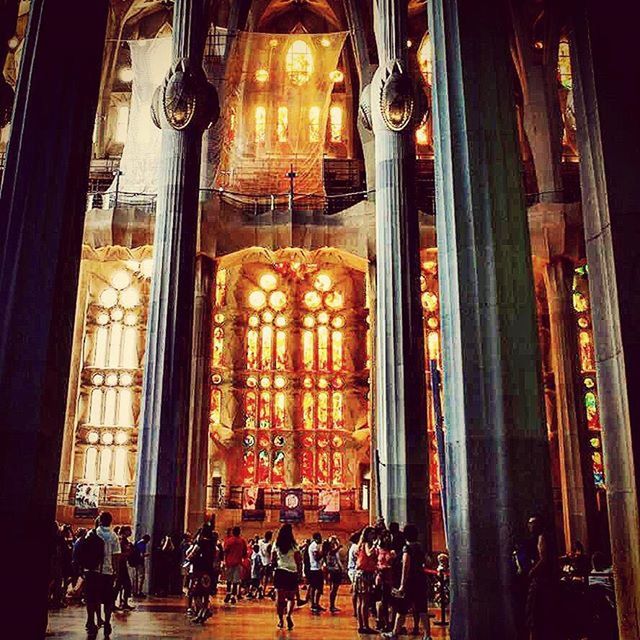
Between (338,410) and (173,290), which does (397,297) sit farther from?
(338,410)

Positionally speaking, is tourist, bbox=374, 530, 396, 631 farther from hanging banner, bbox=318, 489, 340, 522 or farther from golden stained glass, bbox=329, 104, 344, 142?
golden stained glass, bbox=329, 104, 344, 142

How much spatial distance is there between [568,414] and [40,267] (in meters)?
16.5

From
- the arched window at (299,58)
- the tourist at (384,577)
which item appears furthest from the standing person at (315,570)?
the arched window at (299,58)

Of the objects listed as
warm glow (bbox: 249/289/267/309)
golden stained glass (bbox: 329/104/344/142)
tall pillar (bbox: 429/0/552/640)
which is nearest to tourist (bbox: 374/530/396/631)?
tall pillar (bbox: 429/0/552/640)

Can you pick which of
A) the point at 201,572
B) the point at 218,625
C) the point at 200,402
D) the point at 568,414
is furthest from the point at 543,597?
the point at 568,414

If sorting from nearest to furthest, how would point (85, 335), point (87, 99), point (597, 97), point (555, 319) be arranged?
point (597, 97) → point (87, 99) → point (555, 319) → point (85, 335)

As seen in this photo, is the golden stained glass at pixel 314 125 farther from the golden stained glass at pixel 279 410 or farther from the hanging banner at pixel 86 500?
the hanging banner at pixel 86 500

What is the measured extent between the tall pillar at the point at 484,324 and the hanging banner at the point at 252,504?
14.2 metres

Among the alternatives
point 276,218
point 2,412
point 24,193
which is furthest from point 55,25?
point 276,218

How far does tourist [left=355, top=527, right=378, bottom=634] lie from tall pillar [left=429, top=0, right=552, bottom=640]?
79.8 inches

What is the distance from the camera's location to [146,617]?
10594mm

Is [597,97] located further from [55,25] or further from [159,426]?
[159,426]

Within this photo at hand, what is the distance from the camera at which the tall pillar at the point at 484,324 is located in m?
7.50

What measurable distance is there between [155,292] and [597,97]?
38.1 feet
